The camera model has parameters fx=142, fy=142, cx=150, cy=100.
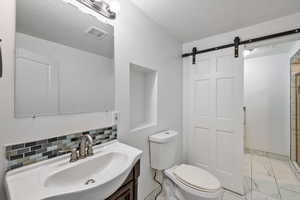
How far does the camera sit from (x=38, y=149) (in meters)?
0.79

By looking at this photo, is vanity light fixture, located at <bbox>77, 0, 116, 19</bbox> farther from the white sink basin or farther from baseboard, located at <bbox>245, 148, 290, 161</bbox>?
baseboard, located at <bbox>245, 148, 290, 161</bbox>

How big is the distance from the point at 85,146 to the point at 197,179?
1055mm

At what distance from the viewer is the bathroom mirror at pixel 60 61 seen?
767 millimetres

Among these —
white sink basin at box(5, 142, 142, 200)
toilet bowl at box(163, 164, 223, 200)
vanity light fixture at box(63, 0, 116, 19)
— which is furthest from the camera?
toilet bowl at box(163, 164, 223, 200)

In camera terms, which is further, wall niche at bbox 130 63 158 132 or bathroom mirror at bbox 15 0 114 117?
wall niche at bbox 130 63 158 132

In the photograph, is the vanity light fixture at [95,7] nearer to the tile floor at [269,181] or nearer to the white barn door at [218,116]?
the white barn door at [218,116]

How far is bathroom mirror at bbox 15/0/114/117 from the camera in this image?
0.77 metres

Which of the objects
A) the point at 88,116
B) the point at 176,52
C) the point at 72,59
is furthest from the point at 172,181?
the point at 176,52

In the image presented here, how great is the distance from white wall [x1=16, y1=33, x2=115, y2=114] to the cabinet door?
0.57 m

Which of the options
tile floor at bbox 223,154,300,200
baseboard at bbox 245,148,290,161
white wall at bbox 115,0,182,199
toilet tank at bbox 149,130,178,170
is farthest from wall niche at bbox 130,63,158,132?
baseboard at bbox 245,148,290,161

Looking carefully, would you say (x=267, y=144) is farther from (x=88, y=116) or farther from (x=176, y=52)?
(x=88, y=116)

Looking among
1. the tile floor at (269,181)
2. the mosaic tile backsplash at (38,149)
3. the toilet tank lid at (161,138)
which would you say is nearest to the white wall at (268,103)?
the tile floor at (269,181)

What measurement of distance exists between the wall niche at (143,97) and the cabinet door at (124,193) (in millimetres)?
755

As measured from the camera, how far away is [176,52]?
208 centimetres
